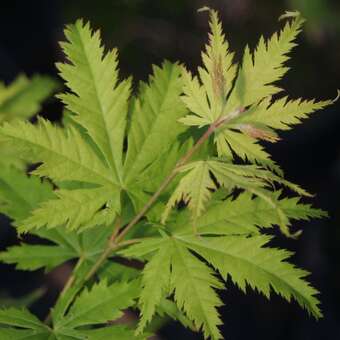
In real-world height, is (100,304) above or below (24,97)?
below

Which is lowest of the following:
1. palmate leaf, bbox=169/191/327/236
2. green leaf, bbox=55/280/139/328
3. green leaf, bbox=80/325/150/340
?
green leaf, bbox=80/325/150/340

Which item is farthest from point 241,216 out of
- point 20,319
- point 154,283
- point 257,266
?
point 20,319

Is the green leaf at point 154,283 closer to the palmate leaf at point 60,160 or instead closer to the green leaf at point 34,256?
the palmate leaf at point 60,160

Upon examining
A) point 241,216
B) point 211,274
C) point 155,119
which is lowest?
point 211,274

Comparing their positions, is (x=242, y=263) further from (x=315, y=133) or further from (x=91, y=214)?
(x=315, y=133)

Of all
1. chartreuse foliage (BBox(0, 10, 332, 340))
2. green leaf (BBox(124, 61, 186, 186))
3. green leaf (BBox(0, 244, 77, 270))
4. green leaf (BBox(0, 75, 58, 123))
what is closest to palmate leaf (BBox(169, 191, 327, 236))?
chartreuse foliage (BBox(0, 10, 332, 340))

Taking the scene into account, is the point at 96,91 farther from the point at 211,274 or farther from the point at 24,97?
the point at 24,97

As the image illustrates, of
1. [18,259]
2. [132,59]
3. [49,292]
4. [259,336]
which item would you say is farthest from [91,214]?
[132,59]

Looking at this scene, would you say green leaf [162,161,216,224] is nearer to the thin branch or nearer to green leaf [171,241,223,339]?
Result: the thin branch
